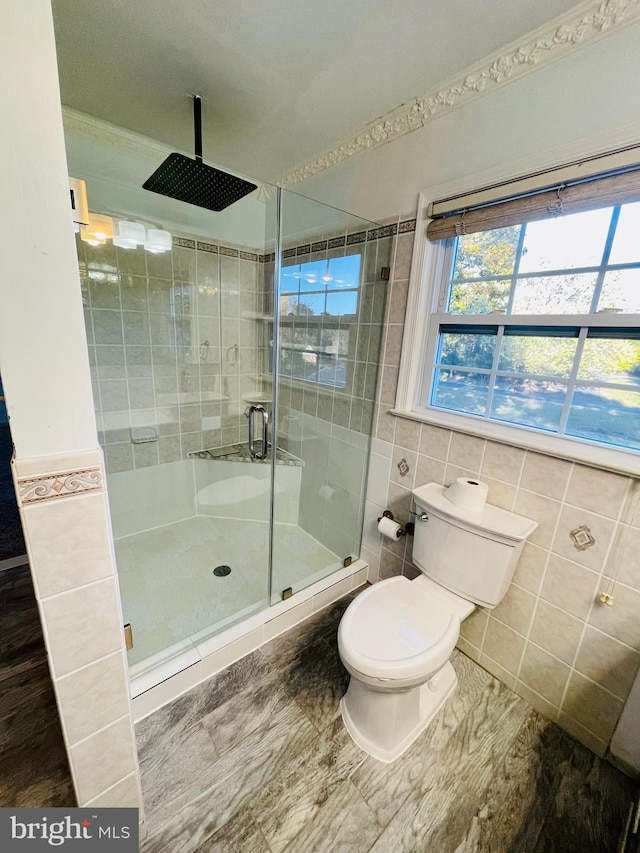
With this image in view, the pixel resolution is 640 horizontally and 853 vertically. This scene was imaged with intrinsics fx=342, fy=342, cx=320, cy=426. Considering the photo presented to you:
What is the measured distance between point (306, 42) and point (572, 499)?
1.94m

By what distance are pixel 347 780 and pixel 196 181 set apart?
8.58ft

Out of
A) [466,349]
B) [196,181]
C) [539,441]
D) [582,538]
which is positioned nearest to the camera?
[582,538]

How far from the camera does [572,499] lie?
1.25 meters

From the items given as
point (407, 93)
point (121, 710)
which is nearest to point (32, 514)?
point (121, 710)

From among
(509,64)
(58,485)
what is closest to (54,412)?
(58,485)

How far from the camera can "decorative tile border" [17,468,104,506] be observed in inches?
26.6

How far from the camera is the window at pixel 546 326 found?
1.17m

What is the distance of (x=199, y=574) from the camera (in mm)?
2014

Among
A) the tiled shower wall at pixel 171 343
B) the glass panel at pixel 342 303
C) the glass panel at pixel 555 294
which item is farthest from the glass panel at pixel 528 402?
the tiled shower wall at pixel 171 343

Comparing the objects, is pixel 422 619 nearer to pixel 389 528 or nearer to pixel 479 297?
pixel 389 528

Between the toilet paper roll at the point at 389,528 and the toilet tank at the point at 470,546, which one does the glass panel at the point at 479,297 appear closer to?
the toilet tank at the point at 470,546

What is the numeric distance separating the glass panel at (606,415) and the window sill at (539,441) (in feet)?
0.13

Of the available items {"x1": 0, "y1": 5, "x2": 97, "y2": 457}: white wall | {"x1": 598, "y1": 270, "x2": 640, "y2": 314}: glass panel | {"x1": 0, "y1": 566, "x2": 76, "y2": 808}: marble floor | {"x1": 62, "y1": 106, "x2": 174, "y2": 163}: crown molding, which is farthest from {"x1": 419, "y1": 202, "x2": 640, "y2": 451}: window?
{"x1": 0, "y1": 566, "x2": 76, "y2": 808}: marble floor

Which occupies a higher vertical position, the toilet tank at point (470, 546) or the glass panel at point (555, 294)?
the glass panel at point (555, 294)
